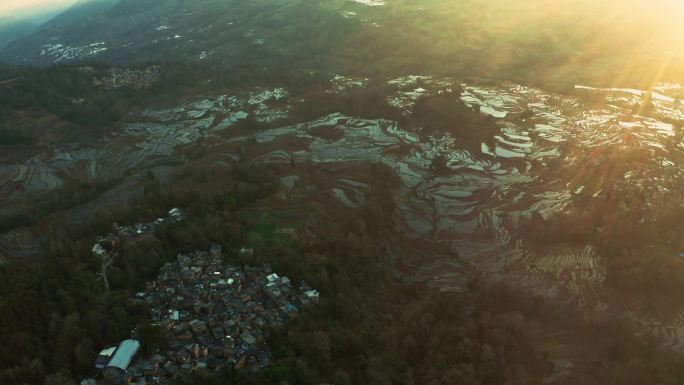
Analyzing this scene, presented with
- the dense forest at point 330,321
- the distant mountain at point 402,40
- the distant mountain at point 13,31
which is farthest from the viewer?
the distant mountain at point 13,31

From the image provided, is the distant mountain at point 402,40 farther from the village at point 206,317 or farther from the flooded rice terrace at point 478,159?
the village at point 206,317

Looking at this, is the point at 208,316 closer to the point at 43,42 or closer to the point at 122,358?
the point at 122,358

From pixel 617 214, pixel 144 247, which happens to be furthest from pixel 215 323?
pixel 617 214

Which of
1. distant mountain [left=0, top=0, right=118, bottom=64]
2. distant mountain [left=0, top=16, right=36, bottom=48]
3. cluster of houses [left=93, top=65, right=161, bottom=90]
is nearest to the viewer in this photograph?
→ cluster of houses [left=93, top=65, right=161, bottom=90]

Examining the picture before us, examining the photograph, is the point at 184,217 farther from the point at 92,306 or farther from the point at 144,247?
the point at 92,306

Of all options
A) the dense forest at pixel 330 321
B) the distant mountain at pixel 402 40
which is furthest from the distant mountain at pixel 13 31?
the dense forest at pixel 330 321

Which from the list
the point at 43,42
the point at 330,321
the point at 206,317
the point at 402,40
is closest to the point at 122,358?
the point at 206,317

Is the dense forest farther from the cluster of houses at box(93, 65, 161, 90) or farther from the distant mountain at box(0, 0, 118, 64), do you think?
the distant mountain at box(0, 0, 118, 64)

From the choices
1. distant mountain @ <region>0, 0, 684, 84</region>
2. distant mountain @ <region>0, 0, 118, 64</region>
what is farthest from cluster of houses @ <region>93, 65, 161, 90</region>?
distant mountain @ <region>0, 0, 118, 64</region>

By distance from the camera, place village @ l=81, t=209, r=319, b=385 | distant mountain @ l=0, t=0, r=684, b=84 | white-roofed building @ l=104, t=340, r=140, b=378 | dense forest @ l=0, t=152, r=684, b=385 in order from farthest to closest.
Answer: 1. distant mountain @ l=0, t=0, r=684, b=84
2. dense forest @ l=0, t=152, r=684, b=385
3. village @ l=81, t=209, r=319, b=385
4. white-roofed building @ l=104, t=340, r=140, b=378
